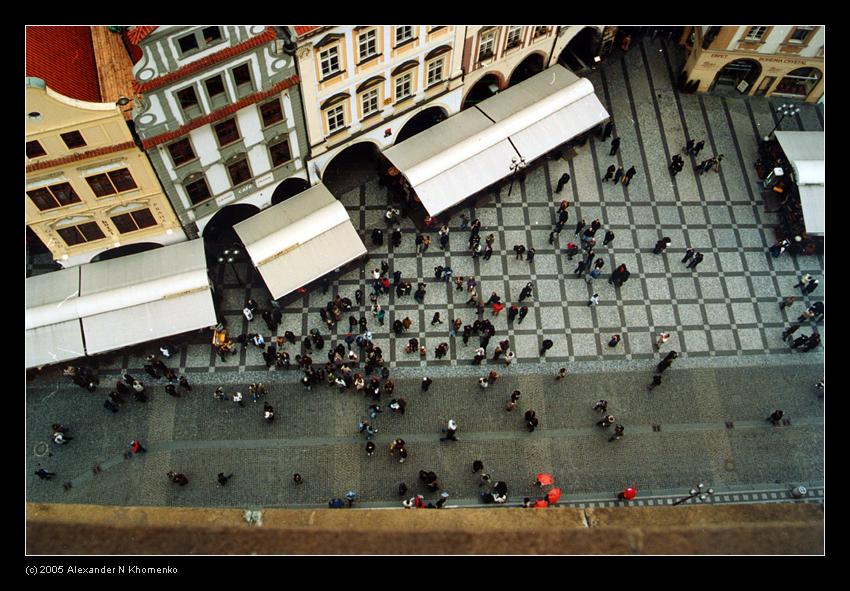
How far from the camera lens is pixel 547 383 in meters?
34.9

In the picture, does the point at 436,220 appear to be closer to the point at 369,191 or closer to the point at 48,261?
the point at 369,191

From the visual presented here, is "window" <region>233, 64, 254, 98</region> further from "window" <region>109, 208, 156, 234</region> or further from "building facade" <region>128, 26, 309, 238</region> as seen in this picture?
"window" <region>109, 208, 156, 234</region>

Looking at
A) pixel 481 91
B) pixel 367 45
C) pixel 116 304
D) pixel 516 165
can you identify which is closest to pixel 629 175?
pixel 516 165

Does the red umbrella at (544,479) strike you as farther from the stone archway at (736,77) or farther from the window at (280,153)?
the stone archway at (736,77)

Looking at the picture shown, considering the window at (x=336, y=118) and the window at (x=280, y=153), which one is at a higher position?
the window at (x=336, y=118)

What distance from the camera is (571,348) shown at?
1411 inches

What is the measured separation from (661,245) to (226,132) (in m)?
22.6

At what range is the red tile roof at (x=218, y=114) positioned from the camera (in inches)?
1145

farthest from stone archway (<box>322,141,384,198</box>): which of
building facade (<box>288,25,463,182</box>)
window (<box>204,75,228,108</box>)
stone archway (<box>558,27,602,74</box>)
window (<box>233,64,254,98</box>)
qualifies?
stone archway (<box>558,27,602,74</box>)

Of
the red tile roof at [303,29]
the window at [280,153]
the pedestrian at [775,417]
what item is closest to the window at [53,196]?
the window at [280,153]

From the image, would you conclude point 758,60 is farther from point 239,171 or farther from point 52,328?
point 52,328

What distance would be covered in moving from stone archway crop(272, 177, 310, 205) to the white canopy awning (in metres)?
26.5

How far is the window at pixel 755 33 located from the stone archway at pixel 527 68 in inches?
458

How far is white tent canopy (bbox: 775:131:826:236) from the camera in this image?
38.2 m
